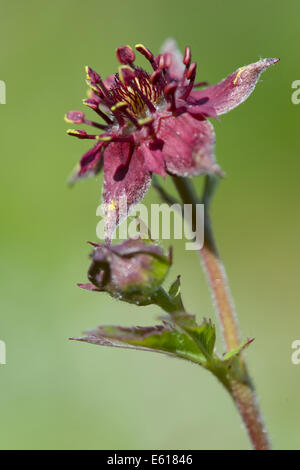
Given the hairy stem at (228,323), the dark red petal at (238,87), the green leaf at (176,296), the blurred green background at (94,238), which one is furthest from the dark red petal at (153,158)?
the blurred green background at (94,238)

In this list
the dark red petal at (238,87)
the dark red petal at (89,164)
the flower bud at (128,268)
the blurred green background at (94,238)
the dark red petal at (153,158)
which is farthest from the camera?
the blurred green background at (94,238)

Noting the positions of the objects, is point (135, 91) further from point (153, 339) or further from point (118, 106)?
point (153, 339)

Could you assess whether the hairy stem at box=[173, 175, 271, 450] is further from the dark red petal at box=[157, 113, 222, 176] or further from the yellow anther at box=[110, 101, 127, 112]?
the yellow anther at box=[110, 101, 127, 112]

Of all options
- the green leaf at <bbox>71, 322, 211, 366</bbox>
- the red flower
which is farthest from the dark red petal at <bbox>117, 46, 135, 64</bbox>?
the green leaf at <bbox>71, 322, 211, 366</bbox>

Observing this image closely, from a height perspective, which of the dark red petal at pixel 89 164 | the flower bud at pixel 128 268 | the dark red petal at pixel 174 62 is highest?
the dark red petal at pixel 174 62

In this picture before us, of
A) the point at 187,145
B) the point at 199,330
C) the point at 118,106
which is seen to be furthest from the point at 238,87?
the point at 199,330

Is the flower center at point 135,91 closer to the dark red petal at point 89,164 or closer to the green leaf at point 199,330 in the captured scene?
the dark red petal at point 89,164

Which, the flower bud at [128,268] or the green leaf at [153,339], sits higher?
the flower bud at [128,268]

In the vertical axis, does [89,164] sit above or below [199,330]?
above
